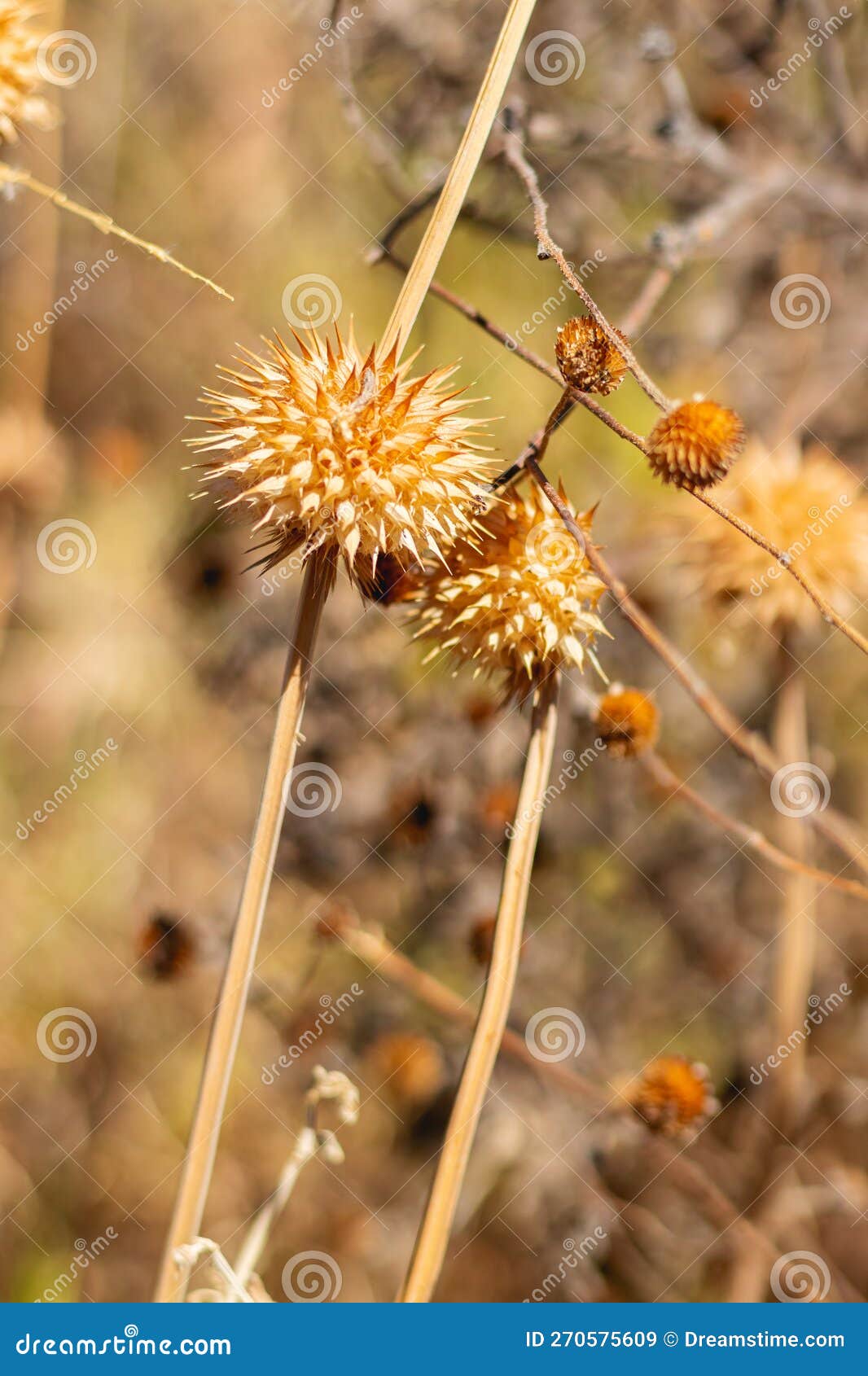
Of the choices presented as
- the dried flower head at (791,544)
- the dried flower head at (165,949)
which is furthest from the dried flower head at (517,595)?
the dried flower head at (165,949)

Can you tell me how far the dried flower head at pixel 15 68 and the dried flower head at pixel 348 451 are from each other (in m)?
0.82

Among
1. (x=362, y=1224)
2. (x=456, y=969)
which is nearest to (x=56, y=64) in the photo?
(x=456, y=969)

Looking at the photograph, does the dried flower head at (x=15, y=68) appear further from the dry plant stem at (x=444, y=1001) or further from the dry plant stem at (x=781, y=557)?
the dry plant stem at (x=444, y=1001)

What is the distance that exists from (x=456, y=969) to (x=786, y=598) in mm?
1405

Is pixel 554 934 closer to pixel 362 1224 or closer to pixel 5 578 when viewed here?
pixel 362 1224

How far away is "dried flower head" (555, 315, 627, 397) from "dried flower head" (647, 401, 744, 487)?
12 centimetres

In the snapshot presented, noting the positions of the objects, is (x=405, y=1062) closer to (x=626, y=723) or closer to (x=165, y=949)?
(x=165, y=949)

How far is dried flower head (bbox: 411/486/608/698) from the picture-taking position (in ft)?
4.30

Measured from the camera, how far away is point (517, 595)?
4.30ft

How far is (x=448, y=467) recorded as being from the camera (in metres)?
1.18

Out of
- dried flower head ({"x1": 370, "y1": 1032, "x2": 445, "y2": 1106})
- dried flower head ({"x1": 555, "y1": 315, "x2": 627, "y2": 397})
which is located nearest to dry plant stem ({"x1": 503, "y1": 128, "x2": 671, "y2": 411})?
dried flower head ({"x1": 555, "y1": 315, "x2": 627, "y2": 397})

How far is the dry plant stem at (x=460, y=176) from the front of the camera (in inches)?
47.3

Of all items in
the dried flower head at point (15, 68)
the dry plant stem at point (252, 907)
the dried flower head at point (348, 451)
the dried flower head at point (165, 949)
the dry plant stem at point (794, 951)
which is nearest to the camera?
the dried flower head at point (348, 451)

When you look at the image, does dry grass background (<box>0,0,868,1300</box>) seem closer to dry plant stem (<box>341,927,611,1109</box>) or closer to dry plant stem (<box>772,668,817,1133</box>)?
dry plant stem (<box>772,668,817,1133</box>)
